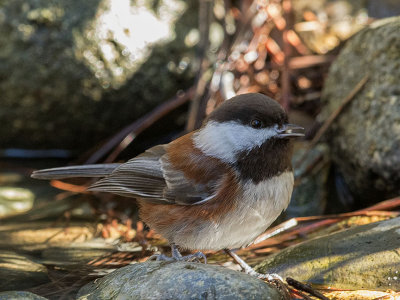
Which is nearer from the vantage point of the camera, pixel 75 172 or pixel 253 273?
pixel 253 273

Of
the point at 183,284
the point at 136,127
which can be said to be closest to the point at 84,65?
the point at 136,127

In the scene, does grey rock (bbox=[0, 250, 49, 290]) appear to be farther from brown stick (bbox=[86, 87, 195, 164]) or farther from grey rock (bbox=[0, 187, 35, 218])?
brown stick (bbox=[86, 87, 195, 164])

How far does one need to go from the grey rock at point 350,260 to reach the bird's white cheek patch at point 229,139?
65 cm

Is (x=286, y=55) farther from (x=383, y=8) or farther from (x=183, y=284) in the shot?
(x=183, y=284)

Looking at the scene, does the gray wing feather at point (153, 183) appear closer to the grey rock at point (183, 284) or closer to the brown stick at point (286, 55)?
the grey rock at point (183, 284)

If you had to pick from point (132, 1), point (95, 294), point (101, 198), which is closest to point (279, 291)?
point (95, 294)

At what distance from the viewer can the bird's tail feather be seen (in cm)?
332

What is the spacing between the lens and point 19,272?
295 centimetres

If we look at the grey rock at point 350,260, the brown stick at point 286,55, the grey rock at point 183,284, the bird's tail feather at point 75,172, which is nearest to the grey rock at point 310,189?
the brown stick at point 286,55

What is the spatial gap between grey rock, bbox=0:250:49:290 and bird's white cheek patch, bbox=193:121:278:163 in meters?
1.14

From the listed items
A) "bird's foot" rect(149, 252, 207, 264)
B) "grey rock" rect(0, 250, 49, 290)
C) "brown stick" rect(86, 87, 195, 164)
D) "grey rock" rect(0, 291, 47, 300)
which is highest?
"brown stick" rect(86, 87, 195, 164)

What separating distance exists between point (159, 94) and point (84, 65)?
0.71 metres

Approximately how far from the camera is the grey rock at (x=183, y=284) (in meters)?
2.26

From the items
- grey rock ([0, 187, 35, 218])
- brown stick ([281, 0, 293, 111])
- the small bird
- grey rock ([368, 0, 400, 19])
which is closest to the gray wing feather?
the small bird
